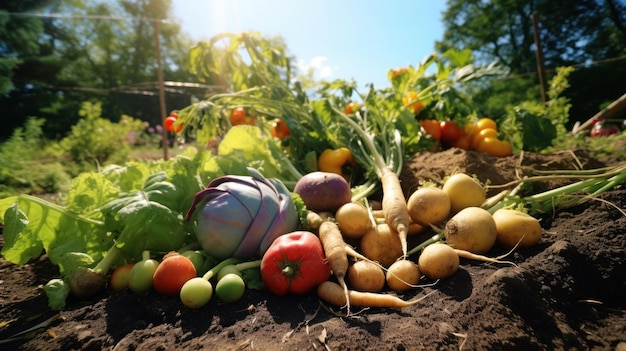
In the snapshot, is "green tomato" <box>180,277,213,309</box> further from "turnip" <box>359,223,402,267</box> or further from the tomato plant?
"turnip" <box>359,223,402,267</box>

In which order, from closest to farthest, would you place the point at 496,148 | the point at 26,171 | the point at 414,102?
1. the point at 496,148
2. the point at 414,102
3. the point at 26,171

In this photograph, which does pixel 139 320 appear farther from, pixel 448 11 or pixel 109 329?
pixel 448 11

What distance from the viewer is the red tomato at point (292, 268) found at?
4.79 ft

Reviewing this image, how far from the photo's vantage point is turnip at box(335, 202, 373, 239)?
180cm

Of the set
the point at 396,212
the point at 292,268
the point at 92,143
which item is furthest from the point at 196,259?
the point at 92,143

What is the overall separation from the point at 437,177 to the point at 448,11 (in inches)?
889

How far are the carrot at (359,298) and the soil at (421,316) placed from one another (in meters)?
0.03

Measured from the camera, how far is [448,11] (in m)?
21.2

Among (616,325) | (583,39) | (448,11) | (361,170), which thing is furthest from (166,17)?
(616,325)

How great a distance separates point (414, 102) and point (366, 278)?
2.16 metres

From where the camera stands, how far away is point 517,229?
1.62 metres

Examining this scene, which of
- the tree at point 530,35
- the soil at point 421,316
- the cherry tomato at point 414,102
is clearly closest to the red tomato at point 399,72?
the cherry tomato at point 414,102

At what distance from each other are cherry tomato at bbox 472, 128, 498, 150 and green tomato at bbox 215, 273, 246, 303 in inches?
101

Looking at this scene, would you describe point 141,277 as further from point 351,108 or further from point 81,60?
point 81,60
